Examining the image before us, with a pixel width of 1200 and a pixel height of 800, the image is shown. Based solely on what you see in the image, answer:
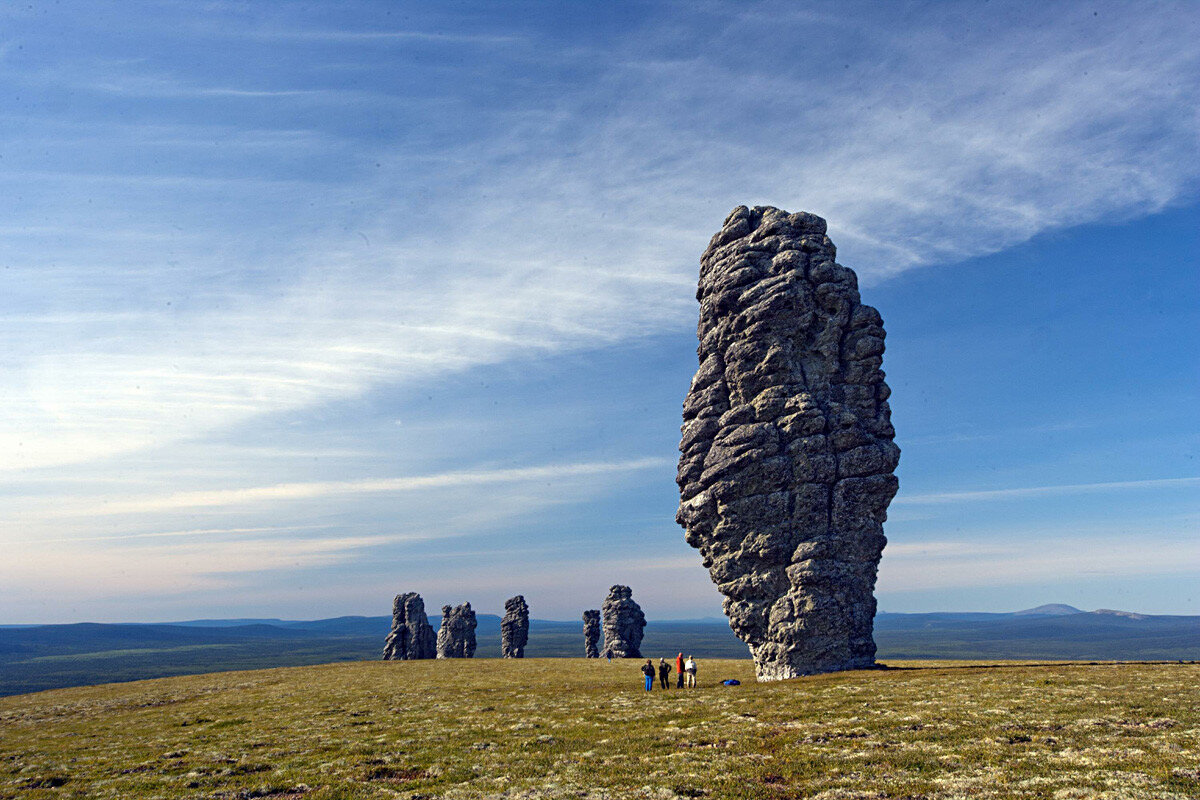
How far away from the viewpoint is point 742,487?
2394 inches

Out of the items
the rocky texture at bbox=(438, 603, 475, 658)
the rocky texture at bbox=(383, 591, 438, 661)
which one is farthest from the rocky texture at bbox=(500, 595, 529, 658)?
the rocky texture at bbox=(383, 591, 438, 661)

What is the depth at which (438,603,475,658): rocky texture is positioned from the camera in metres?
125

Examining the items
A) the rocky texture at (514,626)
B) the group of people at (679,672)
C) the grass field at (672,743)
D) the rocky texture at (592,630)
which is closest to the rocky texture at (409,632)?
the rocky texture at (514,626)

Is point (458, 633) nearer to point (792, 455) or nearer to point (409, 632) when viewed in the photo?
point (409, 632)

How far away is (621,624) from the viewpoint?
118 meters

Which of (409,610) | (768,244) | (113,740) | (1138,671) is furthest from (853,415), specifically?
(409,610)

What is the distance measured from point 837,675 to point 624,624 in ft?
230

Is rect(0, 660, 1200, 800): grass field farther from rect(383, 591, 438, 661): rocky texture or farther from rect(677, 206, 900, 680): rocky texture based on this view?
rect(383, 591, 438, 661): rocky texture

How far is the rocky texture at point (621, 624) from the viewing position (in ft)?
387

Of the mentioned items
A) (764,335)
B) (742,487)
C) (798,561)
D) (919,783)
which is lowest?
(919,783)

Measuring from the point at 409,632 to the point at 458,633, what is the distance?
9.11 m

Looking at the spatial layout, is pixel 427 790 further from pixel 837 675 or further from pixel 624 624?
pixel 624 624

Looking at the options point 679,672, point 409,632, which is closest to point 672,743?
point 679,672

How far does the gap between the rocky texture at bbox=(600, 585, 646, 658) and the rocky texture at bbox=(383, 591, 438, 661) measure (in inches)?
1341
